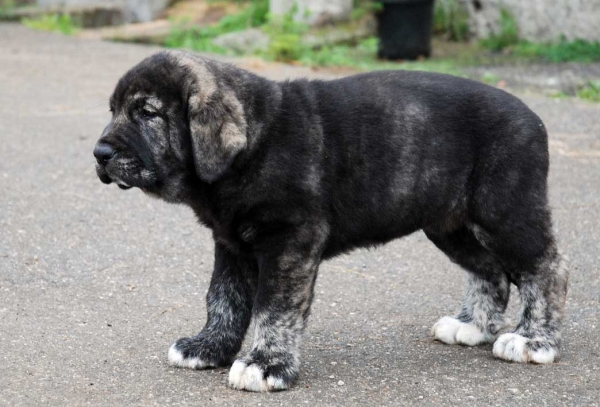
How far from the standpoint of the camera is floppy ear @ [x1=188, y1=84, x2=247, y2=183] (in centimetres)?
454

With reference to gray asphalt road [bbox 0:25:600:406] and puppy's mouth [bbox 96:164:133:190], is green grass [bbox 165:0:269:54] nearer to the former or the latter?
gray asphalt road [bbox 0:25:600:406]

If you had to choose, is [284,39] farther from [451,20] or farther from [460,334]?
[460,334]

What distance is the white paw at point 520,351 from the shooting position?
16.4 feet

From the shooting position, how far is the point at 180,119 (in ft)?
15.2

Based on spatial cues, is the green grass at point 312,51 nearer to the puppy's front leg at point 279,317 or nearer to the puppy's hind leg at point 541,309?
the puppy's hind leg at point 541,309

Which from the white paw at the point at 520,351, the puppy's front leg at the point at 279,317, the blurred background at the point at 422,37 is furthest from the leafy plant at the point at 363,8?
the puppy's front leg at the point at 279,317

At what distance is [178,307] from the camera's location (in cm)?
584

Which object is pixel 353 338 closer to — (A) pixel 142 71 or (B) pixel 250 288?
(B) pixel 250 288

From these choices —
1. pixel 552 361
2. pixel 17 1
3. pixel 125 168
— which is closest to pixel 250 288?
pixel 125 168

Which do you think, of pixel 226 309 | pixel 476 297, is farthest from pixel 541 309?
pixel 226 309

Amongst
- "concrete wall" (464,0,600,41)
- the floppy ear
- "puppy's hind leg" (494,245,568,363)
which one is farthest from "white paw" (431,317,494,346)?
"concrete wall" (464,0,600,41)

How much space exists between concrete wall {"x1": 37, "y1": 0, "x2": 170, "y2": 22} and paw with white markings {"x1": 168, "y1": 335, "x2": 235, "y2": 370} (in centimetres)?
1656

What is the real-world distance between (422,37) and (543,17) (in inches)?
80.4

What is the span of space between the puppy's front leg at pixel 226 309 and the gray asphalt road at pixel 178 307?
12cm
